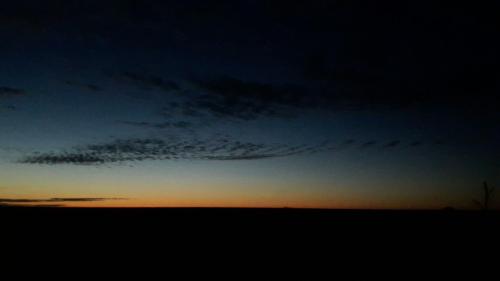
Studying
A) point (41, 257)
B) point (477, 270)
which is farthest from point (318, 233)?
point (41, 257)

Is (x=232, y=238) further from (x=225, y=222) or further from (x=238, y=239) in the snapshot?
(x=225, y=222)

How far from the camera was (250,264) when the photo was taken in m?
16.5

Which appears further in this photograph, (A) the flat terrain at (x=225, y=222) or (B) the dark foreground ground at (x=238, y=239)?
(A) the flat terrain at (x=225, y=222)

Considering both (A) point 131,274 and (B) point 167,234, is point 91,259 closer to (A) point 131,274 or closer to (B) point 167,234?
(A) point 131,274

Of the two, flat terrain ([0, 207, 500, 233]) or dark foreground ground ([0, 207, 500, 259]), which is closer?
dark foreground ground ([0, 207, 500, 259])

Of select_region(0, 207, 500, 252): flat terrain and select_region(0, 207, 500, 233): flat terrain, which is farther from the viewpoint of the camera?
select_region(0, 207, 500, 233): flat terrain

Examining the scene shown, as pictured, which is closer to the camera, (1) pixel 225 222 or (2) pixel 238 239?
(2) pixel 238 239

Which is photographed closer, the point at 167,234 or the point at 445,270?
the point at 445,270

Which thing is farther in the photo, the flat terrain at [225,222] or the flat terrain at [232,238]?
the flat terrain at [225,222]

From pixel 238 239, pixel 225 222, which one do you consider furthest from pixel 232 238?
pixel 225 222

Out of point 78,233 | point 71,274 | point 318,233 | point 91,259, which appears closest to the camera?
point 71,274

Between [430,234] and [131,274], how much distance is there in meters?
18.7

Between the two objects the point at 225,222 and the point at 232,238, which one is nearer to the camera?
the point at 232,238

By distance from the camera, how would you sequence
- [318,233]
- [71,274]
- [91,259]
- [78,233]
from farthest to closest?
[318,233]
[78,233]
[91,259]
[71,274]
